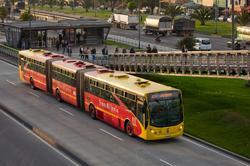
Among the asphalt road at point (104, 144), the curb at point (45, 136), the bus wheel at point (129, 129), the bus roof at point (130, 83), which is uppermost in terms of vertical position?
the bus roof at point (130, 83)

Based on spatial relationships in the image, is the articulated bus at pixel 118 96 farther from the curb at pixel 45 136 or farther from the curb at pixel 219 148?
the curb at pixel 45 136

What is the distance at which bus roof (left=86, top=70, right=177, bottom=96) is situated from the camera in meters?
30.8

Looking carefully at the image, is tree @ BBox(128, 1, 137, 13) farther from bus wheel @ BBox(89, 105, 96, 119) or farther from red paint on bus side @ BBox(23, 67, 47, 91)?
bus wheel @ BBox(89, 105, 96, 119)

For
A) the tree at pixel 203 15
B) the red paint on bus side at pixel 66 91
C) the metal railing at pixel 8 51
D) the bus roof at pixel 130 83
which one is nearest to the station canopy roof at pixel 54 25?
the metal railing at pixel 8 51

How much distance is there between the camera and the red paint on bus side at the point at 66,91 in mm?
39497

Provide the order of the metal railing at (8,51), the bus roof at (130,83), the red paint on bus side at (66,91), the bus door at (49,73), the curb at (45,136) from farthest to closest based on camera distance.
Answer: the metal railing at (8,51)
the bus door at (49,73)
the red paint on bus side at (66,91)
the bus roof at (130,83)
the curb at (45,136)

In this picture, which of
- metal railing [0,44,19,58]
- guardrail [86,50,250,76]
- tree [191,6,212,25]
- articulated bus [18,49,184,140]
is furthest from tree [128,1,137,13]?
articulated bus [18,49,184,140]

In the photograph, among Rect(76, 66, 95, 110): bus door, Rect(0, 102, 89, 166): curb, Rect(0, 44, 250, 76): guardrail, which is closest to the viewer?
Rect(0, 102, 89, 166): curb

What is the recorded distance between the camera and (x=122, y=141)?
3086 cm

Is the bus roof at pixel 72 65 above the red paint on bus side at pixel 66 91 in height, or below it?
above

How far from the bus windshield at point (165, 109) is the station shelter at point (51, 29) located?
155 ft

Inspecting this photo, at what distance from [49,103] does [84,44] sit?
4121cm

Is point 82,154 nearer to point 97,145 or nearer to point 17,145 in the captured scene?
point 97,145

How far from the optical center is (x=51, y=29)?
77750 millimetres
